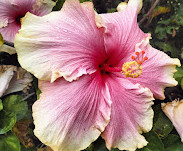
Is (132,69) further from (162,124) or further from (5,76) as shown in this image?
(5,76)

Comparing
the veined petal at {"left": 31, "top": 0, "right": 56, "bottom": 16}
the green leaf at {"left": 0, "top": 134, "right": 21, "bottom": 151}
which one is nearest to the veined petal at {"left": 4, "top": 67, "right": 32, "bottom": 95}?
the green leaf at {"left": 0, "top": 134, "right": 21, "bottom": 151}

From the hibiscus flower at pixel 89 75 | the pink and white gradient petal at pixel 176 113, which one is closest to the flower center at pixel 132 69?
the hibiscus flower at pixel 89 75

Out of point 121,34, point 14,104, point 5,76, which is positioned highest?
point 121,34

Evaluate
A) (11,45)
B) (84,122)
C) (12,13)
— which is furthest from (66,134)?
(12,13)

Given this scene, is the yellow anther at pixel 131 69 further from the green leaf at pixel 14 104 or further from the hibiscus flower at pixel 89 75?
the green leaf at pixel 14 104

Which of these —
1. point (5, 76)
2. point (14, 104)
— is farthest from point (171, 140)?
point (5, 76)

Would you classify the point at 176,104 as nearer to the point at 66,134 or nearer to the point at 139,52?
the point at 139,52
